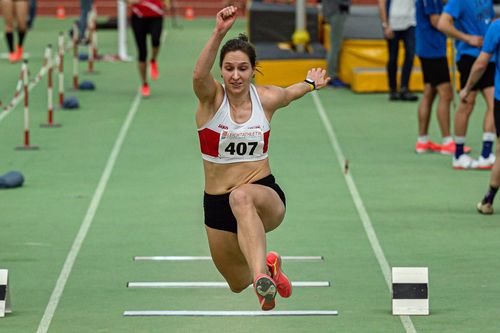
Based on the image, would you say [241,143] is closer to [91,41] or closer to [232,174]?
[232,174]

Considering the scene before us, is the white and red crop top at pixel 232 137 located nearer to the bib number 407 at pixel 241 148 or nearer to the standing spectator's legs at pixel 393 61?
the bib number 407 at pixel 241 148

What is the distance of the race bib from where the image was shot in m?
8.50

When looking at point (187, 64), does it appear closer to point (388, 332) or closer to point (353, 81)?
point (353, 81)

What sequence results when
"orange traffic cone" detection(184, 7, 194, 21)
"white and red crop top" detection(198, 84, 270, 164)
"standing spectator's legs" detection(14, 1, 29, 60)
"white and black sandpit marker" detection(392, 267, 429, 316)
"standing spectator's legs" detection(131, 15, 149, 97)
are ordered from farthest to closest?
"orange traffic cone" detection(184, 7, 194, 21) → "standing spectator's legs" detection(14, 1, 29, 60) → "standing spectator's legs" detection(131, 15, 149, 97) → "white and black sandpit marker" detection(392, 267, 429, 316) → "white and red crop top" detection(198, 84, 270, 164)

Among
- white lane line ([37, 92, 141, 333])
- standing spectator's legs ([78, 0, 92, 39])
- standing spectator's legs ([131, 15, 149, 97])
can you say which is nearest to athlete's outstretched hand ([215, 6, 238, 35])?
white lane line ([37, 92, 141, 333])

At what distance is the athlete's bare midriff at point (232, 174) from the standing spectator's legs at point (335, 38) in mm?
13657

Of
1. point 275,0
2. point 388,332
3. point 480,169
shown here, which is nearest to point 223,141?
point 388,332

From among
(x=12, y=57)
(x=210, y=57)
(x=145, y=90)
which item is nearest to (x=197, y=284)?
(x=210, y=57)

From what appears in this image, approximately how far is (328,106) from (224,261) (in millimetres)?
12112

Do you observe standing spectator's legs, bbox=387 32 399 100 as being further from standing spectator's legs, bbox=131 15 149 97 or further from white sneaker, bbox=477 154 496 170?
white sneaker, bbox=477 154 496 170

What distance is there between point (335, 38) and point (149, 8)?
10.7ft

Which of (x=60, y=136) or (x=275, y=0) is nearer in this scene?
(x=60, y=136)

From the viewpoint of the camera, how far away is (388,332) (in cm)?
890

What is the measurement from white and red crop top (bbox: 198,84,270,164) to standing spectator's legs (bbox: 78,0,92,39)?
60.1ft
